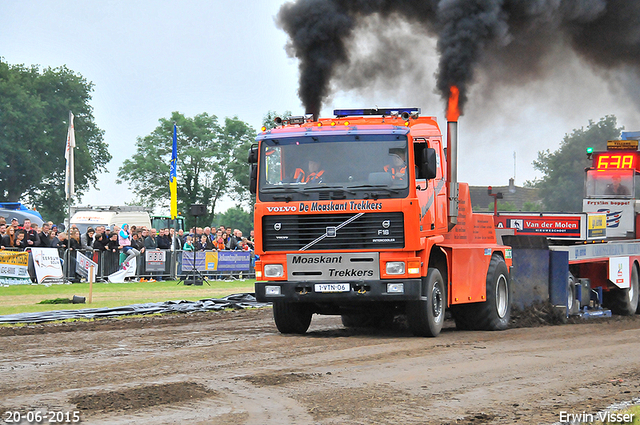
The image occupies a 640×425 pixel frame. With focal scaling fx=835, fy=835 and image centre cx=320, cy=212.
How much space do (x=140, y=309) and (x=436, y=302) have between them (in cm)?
686

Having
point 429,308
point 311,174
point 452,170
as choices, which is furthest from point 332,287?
point 452,170

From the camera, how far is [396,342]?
12.0 m

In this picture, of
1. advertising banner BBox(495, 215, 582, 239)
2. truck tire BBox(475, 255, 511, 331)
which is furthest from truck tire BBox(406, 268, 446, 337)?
advertising banner BBox(495, 215, 582, 239)

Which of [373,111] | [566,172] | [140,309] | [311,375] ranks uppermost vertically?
[566,172]

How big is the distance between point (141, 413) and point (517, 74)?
13314 millimetres

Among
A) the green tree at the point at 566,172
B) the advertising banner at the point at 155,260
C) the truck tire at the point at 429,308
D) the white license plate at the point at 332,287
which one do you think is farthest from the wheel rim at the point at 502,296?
the green tree at the point at 566,172

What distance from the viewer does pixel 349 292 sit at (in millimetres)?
12242

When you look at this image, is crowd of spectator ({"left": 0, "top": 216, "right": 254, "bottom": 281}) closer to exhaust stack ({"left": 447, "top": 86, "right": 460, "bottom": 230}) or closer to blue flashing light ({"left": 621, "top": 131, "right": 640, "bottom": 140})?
blue flashing light ({"left": 621, "top": 131, "right": 640, "bottom": 140})

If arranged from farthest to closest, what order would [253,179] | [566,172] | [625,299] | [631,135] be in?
[566,172] → [631,135] → [625,299] → [253,179]

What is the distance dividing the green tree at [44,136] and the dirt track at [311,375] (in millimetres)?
59453

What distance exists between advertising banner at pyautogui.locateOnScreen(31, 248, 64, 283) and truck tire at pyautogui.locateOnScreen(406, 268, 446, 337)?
1473 centimetres

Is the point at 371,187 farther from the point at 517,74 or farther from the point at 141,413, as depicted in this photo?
the point at 517,74

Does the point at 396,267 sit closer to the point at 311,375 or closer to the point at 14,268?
the point at 311,375

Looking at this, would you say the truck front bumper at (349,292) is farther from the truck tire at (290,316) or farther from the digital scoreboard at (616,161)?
the digital scoreboard at (616,161)
